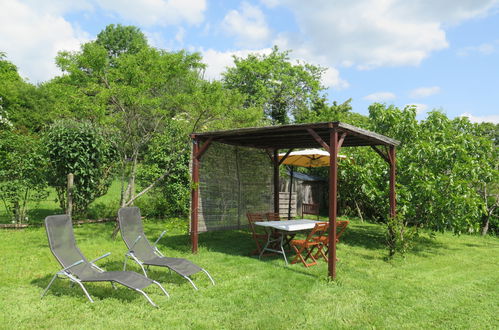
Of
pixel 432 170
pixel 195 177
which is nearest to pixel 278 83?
pixel 432 170

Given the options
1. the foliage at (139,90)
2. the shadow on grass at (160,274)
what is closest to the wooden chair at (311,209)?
the foliage at (139,90)

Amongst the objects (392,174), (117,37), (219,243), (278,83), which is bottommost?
(219,243)

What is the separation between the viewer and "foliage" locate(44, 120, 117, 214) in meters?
9.37

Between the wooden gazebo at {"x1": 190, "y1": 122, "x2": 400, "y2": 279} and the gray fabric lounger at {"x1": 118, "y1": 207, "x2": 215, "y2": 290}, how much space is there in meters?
1.70

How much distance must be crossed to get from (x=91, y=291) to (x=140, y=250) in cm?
101

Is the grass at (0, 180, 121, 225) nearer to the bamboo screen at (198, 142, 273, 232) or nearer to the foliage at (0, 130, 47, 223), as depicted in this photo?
the foliage at (0, 130, 47, 223)

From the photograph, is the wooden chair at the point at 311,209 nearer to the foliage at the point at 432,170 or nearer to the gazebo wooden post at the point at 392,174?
the foliage at the point at 432,170

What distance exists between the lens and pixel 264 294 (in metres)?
5.06

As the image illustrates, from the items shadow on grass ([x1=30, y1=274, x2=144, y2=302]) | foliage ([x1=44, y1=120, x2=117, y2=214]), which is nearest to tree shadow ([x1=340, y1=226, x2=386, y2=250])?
shadow on grass ([x1=30, y1=274, x2=144, y2=302])

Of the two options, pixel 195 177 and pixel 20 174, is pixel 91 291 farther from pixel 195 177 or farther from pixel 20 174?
pixel 20 174

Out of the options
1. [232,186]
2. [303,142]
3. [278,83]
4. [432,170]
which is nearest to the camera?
[432,170]

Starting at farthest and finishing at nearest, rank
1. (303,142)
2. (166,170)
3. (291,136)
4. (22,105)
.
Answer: (22,105) → (166,170) → (303,142) → (291,136)

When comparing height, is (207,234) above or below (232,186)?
below

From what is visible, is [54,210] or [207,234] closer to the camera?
[207,234]
